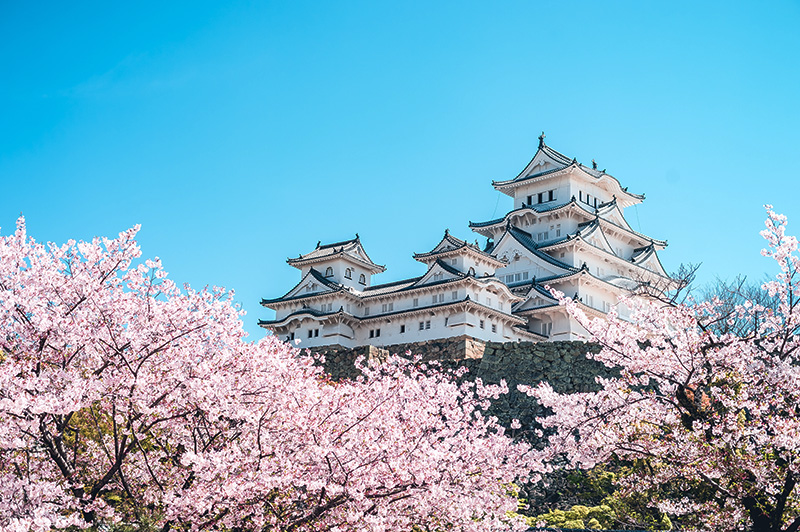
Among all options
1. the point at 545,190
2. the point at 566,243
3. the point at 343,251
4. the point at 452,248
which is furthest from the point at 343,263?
the point at 545,190

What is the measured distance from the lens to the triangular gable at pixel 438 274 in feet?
141

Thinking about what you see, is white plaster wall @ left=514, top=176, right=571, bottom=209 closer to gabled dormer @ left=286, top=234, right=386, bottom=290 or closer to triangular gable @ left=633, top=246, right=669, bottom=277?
triangular gable @ left=633, top=246, right=669, bottom=277

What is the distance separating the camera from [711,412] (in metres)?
12.4

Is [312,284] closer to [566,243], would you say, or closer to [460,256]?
[460,256]

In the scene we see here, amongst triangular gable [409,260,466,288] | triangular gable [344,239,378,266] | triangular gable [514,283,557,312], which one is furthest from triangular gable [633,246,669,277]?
triangular gable [344,239,378,266]

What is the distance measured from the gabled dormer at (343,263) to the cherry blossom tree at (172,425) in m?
34.0

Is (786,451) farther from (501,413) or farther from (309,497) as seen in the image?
(501,413)

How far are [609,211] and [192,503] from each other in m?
47.8

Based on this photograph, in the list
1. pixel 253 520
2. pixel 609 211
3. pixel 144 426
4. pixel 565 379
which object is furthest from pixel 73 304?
pixel 609 211

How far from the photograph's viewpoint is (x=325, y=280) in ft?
151

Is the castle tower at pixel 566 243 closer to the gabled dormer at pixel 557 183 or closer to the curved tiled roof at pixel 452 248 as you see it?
the gabled dormer at pixel 557 183

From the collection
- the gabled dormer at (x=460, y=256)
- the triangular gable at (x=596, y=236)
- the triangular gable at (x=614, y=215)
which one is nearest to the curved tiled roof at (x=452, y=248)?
the gabled dormer at (x=460, y=256)

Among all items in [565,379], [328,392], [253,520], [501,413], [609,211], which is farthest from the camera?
[609,211]

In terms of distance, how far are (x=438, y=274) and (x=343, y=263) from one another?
599cm
